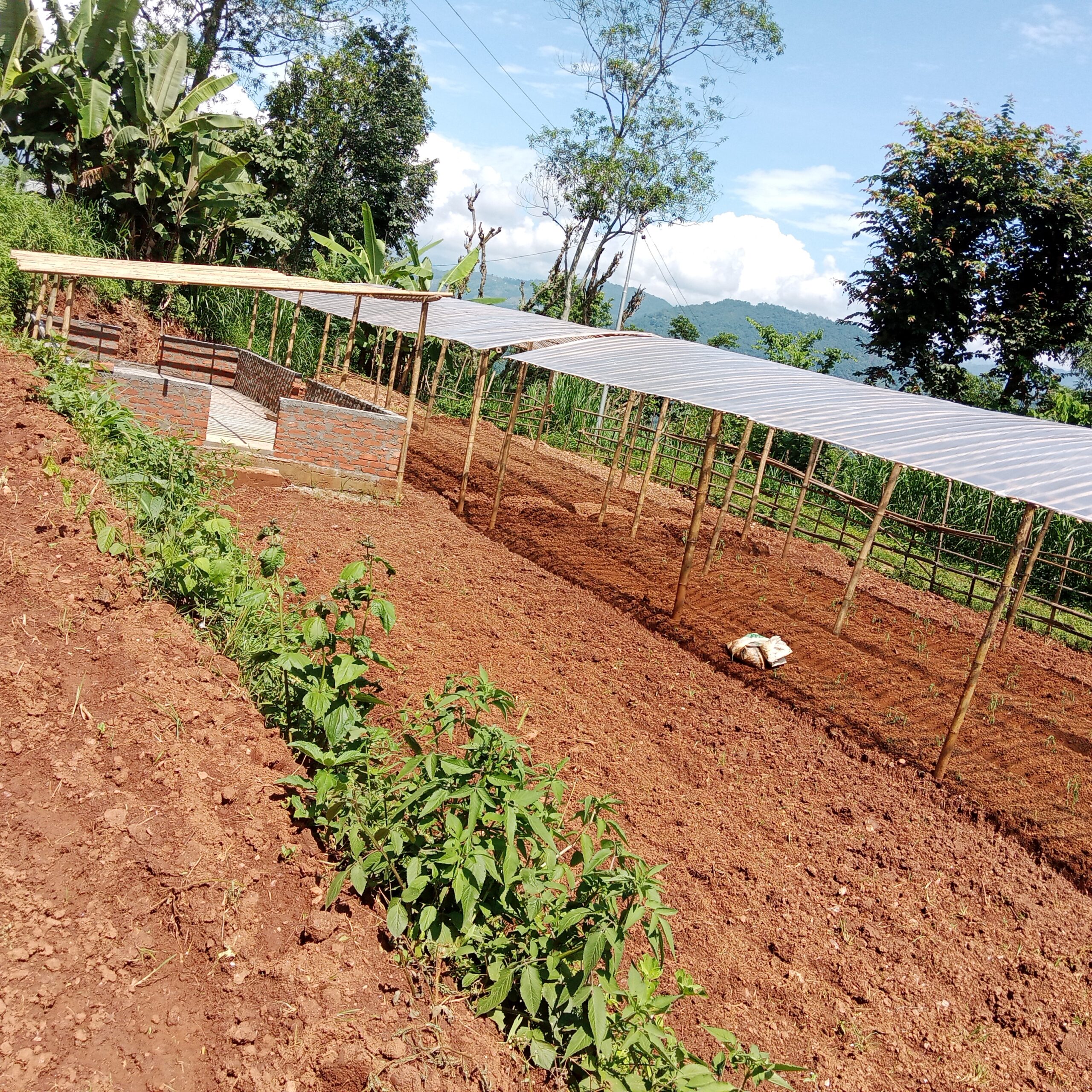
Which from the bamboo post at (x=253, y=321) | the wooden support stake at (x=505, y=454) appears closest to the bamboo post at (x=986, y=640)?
the wooden support stake at (x=505, y=454)

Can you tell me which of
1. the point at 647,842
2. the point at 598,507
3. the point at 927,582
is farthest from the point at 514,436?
the point at 647,842

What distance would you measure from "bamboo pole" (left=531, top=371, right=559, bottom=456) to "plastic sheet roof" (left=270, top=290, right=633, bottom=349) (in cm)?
148

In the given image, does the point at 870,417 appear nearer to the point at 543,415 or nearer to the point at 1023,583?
the point at 1023,583

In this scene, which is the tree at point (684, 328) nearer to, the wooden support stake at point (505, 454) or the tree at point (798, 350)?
the tree at point (798, 350)

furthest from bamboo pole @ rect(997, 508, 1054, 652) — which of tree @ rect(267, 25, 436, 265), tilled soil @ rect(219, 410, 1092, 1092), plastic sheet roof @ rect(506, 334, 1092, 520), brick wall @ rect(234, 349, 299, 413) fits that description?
tree @ rect(267, 25, 436, 265)

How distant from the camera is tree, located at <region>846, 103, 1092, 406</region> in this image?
63.8 ft

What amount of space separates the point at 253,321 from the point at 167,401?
9422 mm

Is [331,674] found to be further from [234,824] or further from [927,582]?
[927,582]

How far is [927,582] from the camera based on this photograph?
1320cm

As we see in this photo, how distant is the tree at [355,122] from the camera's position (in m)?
25.3

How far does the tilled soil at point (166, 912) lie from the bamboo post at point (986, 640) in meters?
4.61

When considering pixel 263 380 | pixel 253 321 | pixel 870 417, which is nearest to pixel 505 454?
pixel 870 417

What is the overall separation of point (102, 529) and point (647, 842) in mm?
3316

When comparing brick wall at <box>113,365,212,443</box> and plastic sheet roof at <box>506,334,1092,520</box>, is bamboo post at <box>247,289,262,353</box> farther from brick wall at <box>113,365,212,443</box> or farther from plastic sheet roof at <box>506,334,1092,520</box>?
plastic sheet roof at <box>506,334,1092,520</box>
